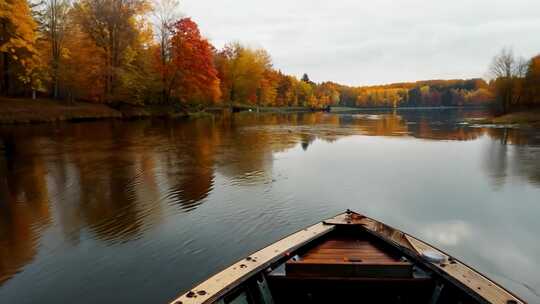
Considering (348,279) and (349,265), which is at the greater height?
(349,265)

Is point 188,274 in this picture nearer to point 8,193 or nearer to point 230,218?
point 230,218

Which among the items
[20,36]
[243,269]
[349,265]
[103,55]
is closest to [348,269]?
[349,265]

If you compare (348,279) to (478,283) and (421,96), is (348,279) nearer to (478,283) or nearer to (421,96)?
(478,283)

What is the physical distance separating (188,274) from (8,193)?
7236mm

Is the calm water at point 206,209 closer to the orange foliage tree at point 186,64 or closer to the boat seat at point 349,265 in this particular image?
the boat seat at point 349,265

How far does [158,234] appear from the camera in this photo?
679cm

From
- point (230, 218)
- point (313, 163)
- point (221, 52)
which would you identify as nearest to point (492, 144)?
point (313, 163)

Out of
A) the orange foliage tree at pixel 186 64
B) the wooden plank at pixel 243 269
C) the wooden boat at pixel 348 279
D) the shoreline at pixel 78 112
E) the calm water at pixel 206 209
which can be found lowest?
the calm water at pixel 206 209

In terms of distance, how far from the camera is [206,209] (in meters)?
8.34

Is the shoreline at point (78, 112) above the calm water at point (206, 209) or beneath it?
above

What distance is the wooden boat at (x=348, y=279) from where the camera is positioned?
314cm

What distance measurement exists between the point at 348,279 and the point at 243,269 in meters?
1.04

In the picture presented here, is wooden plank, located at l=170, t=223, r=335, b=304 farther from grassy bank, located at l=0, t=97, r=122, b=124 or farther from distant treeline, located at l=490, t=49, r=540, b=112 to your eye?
distant treeline, located at l=490, t=49, r=540, b=112

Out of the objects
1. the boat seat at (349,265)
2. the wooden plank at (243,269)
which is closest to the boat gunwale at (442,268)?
the boat seat at (349,265)
